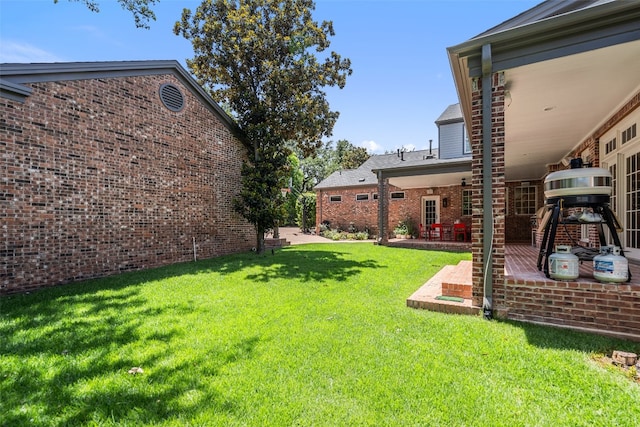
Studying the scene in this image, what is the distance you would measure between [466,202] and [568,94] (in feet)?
36.0

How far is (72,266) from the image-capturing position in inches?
236

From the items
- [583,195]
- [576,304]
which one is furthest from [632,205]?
[576,304]

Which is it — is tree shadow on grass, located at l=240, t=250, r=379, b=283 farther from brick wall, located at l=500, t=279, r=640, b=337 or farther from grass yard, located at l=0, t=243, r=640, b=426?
brick wall, located at l=500, t=279, r=640, b=337

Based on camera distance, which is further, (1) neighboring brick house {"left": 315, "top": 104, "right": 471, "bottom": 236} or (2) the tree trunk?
(1) neighboring brick house {"left": 315, "top": 104, "right": 471, "bottom": 236}

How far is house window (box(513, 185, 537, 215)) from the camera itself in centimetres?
1270

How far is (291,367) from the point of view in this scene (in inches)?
103

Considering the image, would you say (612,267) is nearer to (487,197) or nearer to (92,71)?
(487,197)

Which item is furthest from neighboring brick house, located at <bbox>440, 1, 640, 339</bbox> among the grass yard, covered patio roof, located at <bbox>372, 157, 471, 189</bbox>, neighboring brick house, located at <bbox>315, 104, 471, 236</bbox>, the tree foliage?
the tree foliage

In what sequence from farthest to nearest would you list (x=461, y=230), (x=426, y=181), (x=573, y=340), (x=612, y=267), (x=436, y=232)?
(x=426, y=181), (x=436, y=232), (x=461, y=230), (x=612, y=267), (x=573, y=340)

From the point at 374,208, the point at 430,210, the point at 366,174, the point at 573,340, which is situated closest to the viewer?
the point at 573,340

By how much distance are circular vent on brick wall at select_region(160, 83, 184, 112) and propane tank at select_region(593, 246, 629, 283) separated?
937 centimetres

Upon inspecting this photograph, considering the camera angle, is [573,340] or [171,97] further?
[171,97]

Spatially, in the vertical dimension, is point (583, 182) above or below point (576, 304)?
above

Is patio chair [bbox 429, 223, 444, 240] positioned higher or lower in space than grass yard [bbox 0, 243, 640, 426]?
higher
